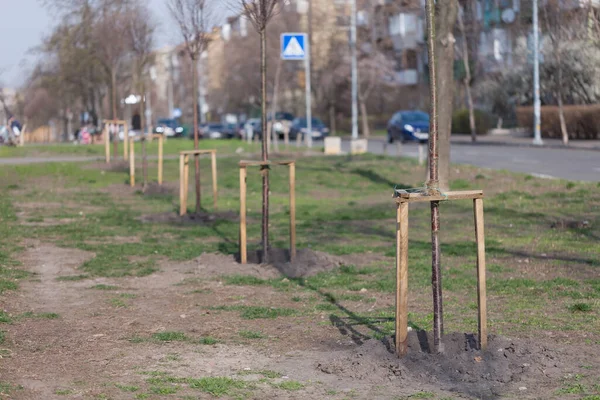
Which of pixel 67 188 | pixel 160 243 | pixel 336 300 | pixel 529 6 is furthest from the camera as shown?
pixel 529 6

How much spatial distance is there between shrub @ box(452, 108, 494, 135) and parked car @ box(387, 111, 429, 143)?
30.3 feet

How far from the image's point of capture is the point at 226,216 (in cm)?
1602

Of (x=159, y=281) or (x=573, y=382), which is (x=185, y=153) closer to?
(x=159, y=281)

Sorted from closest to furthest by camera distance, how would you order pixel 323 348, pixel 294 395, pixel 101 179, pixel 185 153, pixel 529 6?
pixel 294 395, pixel 323 348, pixel 185 153, pixel 101 179, pixel 529 6

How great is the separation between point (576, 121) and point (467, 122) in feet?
50.4

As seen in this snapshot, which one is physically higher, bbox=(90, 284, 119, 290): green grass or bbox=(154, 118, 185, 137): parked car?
bbox=(154, 118, 185, 137): parked car

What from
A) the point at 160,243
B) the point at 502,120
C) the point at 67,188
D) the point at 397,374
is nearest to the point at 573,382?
the point at 397,374

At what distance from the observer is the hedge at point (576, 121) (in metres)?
40.8

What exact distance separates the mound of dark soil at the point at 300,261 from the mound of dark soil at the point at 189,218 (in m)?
3.88

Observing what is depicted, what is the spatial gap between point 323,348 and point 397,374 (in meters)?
0.99

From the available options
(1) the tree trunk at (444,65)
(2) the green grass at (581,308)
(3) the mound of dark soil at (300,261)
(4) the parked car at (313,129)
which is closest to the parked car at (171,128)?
(4) the parked car at (313,129)

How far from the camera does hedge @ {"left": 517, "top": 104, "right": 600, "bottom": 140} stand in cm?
4081

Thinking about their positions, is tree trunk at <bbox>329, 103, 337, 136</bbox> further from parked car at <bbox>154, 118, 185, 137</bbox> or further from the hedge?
the hedge

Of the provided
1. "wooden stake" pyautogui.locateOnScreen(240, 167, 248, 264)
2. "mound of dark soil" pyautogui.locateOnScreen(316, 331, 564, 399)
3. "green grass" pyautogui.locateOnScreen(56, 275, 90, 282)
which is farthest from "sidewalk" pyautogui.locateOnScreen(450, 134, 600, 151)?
"mound of dark soil" pyautogui.locateOnScreen(316, 331, 564, 399)
